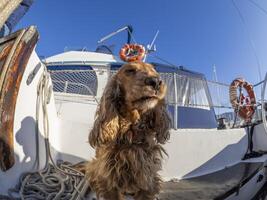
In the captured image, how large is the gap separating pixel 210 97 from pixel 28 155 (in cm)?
447

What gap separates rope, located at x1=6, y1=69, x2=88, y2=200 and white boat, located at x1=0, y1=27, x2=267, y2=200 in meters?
0.01

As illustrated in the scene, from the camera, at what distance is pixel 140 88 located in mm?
2168

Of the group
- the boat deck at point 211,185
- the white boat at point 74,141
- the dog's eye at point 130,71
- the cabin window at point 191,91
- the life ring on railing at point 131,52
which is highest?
the life ring on railing at point 131,52

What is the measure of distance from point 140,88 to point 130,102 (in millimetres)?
168

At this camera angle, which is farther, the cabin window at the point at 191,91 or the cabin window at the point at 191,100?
the cabin window at the point at 191,91

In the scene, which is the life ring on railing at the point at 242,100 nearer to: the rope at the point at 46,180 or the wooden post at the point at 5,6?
the rope at the point at 46,180

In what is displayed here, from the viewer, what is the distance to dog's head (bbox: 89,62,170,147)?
7.11 feet

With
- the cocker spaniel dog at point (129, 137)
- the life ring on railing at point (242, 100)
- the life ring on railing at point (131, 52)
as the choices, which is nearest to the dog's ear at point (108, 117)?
the cocker spaniel dog at point (129, 137)

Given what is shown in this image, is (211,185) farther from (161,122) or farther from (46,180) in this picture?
(46,180)

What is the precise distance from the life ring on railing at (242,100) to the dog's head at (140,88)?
10.0 ft

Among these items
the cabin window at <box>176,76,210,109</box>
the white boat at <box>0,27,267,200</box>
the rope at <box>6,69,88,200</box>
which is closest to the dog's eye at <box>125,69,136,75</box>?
the white boat at <box>0,27,267,200</box>

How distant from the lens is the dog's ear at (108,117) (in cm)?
217

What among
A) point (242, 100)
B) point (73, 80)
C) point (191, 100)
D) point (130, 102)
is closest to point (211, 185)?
point (130, 102)

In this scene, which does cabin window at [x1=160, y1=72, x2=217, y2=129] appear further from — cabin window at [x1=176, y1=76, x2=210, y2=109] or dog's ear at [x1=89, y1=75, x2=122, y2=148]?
dog's ear at [x1=89, y1=75, x2=122, y2=148]
